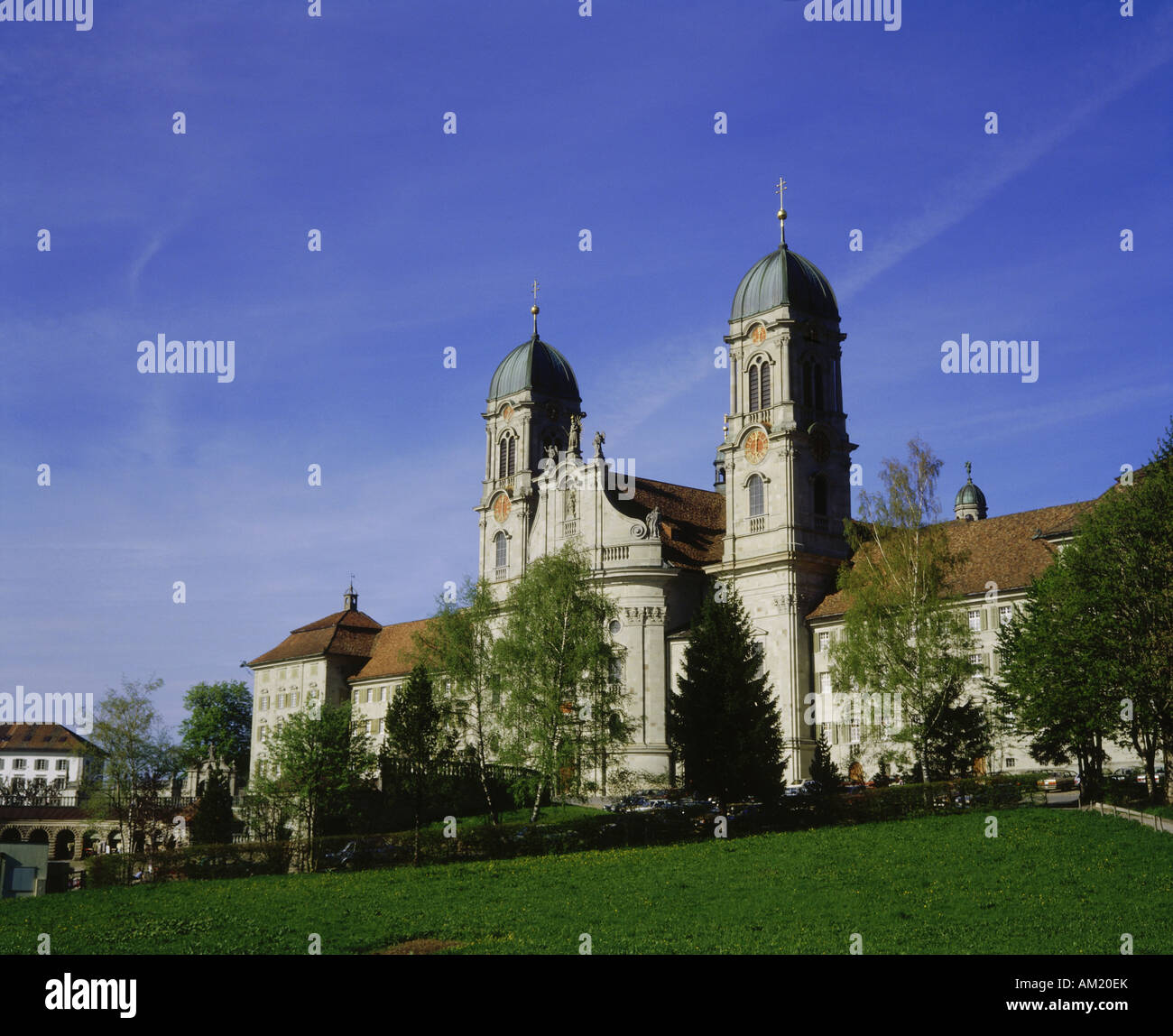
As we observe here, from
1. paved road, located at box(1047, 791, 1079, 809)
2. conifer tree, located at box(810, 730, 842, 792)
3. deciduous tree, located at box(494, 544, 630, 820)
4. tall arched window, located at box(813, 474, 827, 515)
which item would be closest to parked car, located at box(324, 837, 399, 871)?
deciduous tree, located at box(494, 544, 630, 820)

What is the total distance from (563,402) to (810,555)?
27.9 meters

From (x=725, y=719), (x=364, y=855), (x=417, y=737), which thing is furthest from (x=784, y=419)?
(x=364, y=855)

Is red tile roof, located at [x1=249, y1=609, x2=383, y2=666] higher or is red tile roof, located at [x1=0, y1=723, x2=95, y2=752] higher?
red tile roof, located at [x1=249, y1=609, x2=383, y2=666]

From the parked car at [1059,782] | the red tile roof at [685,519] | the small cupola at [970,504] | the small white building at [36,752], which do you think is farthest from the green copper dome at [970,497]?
the small white building at [36,752]

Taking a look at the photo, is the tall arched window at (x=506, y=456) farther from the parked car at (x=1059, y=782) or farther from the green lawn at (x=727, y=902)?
the green lawn at (x=727, y=902)

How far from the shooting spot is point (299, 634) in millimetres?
108812

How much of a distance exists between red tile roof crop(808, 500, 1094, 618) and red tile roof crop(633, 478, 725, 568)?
10112 mm

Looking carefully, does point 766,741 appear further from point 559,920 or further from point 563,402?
point 563,402

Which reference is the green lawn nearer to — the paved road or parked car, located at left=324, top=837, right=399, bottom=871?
parked car, located at left=324, top=837, right=399, bottom=871

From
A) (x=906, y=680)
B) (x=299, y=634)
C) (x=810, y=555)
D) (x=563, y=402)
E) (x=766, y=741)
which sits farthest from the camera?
(x=299, y=634)

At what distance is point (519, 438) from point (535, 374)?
4.99 metres

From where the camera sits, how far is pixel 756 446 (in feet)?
236

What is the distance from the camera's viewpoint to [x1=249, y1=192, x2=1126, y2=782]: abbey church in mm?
65000
